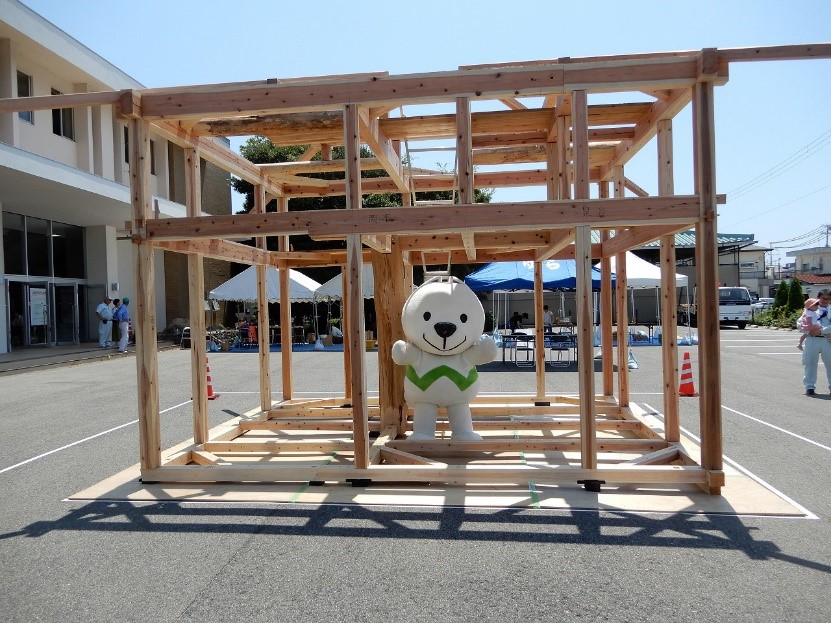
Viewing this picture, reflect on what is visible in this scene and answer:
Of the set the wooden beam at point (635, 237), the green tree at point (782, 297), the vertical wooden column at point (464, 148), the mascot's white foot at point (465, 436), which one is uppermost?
the vertical wooden column at point (464, 148)

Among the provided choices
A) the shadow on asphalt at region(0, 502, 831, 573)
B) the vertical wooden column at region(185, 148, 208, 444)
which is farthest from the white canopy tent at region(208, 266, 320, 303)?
the shadow on asphalt at region(0, 502, 831, 573)

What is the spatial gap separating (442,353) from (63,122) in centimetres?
1941

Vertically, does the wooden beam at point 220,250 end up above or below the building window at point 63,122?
below

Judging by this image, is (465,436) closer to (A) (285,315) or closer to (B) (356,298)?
(B) (356,298)

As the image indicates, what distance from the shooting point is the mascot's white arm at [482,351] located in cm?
766

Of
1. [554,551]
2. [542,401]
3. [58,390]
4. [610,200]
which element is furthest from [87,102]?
[58,390]

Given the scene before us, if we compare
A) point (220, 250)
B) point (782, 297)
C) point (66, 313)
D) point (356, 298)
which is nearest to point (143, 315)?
point (220, 250)

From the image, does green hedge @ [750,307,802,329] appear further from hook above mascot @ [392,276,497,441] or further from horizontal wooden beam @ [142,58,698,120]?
horizontal wooden beam @ [142,58,698,120]

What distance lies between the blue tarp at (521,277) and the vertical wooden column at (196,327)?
10885 mm

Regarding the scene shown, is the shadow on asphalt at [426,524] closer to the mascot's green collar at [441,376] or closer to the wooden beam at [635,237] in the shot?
the mascot's green collar at [441,376]

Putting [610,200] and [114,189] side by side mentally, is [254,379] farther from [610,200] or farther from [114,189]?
[610,200]

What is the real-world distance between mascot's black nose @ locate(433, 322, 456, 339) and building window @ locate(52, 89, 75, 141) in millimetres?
18629

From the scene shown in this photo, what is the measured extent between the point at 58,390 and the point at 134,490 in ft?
28.0

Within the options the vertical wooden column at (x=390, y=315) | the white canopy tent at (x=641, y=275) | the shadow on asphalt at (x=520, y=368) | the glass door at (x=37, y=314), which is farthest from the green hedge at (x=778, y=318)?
the glass door at (x=37, y=314)
